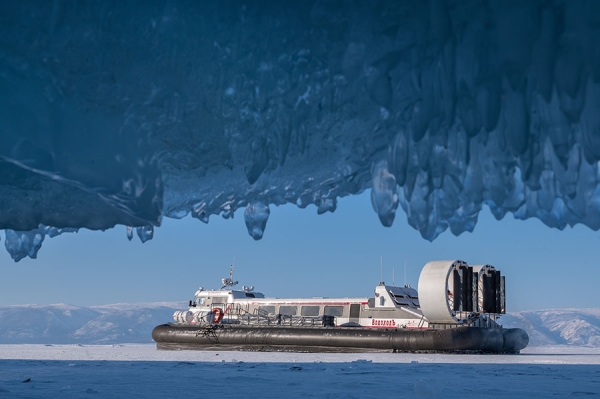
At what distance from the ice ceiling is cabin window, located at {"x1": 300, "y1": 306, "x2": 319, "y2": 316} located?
18150mm

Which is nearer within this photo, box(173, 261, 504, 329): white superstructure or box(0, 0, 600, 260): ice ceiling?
box(0, 0, 600, 260): ice ceiling

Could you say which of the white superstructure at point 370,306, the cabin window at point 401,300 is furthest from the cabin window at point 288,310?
the cabin window at point 401,300

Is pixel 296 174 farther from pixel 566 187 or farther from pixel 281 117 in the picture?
pixel 566 187

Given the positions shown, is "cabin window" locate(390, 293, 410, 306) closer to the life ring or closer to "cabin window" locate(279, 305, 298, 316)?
"cabin window" locate(279, 305, 298, 316)

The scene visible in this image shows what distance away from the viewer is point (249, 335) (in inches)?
1106

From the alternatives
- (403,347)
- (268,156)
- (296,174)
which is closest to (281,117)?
(268,156)

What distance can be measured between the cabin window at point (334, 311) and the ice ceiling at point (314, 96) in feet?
57.4

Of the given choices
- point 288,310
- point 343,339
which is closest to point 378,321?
point 343,339

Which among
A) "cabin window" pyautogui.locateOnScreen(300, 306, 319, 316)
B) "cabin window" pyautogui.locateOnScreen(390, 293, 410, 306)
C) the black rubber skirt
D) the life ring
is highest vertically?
"cabin window" pyautogui.locateOnScreen(390, 293, 410, 306)

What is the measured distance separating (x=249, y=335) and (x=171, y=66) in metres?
19.7

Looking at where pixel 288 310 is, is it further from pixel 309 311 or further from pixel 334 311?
pixel 334 311

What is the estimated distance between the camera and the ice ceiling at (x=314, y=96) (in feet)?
26.4

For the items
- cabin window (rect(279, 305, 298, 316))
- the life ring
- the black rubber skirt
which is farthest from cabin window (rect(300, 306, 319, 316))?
the life ring

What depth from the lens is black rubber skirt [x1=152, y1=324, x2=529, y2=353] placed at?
81.0 ft
